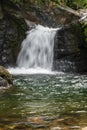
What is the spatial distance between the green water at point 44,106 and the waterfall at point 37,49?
10761 mm

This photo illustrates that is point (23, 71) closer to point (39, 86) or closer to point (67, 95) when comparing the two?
point (39, 86)

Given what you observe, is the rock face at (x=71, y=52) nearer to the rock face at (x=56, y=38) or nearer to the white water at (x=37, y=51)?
the rock face at (x=56, y=38)

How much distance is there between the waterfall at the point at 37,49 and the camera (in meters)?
31.0

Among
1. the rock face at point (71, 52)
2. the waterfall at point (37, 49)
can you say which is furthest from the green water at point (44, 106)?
the waterfall at point (37, 49)

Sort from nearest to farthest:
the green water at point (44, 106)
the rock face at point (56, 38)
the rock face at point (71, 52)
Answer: the green water at point (44, 106), the rock face at point (71, 52), the rock face at point (56, 38)

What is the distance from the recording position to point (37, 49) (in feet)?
104

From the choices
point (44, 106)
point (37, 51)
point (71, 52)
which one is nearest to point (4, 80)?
point (44, 106)

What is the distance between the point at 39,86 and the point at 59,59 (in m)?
11.1

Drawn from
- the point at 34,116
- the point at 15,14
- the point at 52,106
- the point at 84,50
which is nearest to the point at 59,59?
the point at 84,50

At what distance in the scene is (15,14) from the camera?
1286 inches

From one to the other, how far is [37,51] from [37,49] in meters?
0.17

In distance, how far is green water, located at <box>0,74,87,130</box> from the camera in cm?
1048

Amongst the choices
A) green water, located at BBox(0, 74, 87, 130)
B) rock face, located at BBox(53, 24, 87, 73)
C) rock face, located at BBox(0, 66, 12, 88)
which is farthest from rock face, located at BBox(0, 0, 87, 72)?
rock face, located at BBox(0, 66, 12, 88)

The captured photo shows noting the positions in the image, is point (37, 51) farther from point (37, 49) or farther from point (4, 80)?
point (4, 80)
